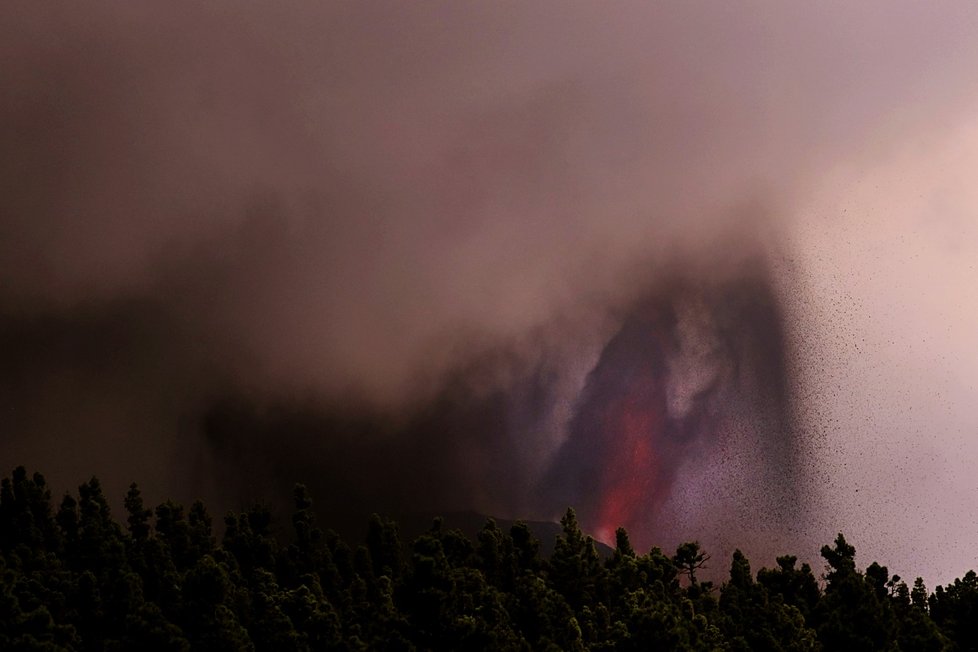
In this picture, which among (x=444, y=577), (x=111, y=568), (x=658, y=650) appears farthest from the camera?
(x=111, y=568)

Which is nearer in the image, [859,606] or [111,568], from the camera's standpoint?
[859,606]

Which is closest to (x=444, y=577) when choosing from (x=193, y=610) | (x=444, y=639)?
(x=444, y=639)

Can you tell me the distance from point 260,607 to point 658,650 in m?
65.9

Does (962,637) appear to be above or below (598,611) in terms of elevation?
below

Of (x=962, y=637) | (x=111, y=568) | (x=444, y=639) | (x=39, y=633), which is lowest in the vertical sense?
(x=962, y=637)

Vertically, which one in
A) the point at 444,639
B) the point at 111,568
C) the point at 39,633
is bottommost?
the point at 444,639

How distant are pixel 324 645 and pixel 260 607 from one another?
1340 inches

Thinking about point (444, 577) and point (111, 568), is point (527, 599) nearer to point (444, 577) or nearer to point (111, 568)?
point (444, 577)

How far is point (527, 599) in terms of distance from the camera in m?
166

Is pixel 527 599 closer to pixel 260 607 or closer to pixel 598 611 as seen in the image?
pixel 598 611

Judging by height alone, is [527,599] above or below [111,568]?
below

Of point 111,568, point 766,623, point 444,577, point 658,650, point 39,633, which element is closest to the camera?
point 39,633

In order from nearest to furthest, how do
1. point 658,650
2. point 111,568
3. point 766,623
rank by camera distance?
point 658,650 → point 766,623 → point 111,568

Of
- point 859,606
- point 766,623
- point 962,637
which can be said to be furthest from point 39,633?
point 962,637
